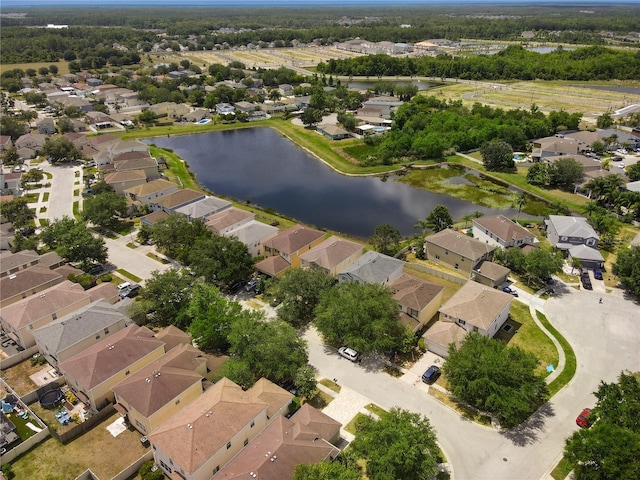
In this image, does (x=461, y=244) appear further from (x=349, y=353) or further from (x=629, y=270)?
(x=349, y=353)

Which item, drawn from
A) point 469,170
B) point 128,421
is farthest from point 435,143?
point 128,421

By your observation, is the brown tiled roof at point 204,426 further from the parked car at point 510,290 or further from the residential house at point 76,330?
the parked car at point 510,290

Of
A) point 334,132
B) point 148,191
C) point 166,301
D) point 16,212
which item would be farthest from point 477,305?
point 334,132

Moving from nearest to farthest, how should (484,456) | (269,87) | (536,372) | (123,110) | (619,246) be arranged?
1. (484,456)
2. (536,372)
3. (619,246)
4. (123,110)
5. (269,87)

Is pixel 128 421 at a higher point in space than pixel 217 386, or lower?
lower

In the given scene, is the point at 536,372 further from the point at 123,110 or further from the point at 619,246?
the point at 123,110
